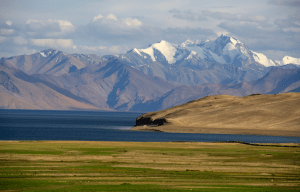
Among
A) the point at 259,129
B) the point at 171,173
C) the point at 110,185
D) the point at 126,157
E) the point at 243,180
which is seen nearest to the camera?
the point at 110,185

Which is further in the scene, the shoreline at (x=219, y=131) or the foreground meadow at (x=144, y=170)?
the shoreline at (x=219, y=131)

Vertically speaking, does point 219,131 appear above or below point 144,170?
below

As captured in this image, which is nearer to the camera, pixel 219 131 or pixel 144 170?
pixel 144 170

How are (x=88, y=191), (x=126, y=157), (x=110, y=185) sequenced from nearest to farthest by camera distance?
(x=88, y=191) → (x=110, y=185) → (x=126, y=157)

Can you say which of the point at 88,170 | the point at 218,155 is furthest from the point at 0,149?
the point at 218,155

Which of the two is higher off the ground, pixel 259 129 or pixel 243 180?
pixel 243 180

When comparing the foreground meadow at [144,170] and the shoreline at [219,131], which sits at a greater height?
the foreground meadow at [144,170]

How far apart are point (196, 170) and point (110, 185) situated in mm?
14075

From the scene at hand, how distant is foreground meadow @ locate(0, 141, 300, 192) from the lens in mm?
41750

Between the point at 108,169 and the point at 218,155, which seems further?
the point at 218,155

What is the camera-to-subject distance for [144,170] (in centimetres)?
5197

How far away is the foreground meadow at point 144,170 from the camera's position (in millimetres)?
41750

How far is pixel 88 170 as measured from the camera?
50.9 metres

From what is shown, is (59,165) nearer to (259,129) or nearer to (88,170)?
(88,170)
